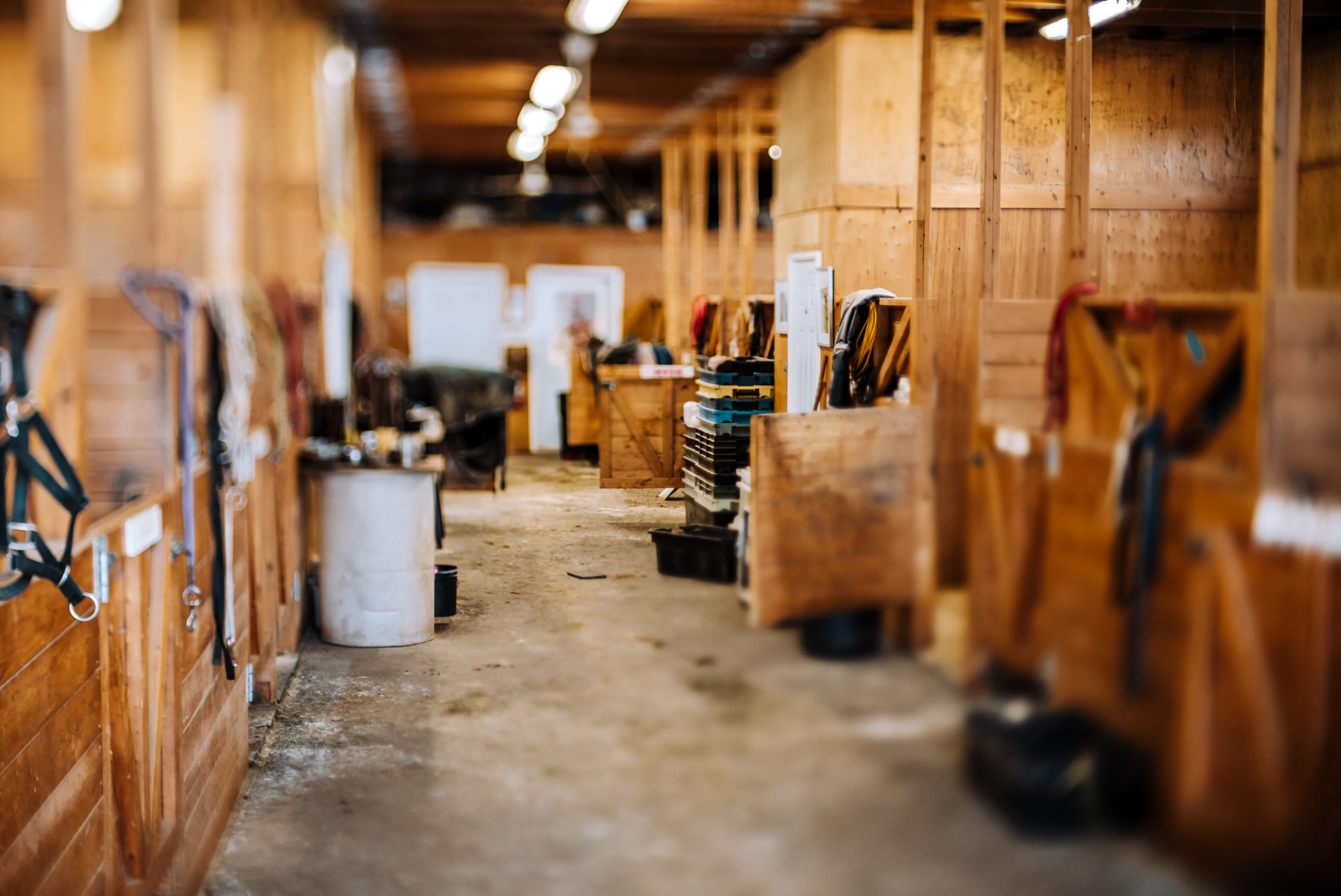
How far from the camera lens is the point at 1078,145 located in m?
1.87

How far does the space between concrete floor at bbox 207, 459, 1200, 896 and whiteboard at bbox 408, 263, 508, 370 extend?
12.9 metres

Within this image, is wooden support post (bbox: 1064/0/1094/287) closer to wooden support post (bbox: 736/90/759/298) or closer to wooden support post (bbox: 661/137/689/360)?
wooden support post (bbox: 661/137/689/360)

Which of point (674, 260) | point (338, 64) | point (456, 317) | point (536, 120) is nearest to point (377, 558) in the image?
point (674, 260)

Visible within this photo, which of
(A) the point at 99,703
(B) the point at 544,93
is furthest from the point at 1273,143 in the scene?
(B) the point at 544,93

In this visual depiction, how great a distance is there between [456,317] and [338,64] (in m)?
11.0

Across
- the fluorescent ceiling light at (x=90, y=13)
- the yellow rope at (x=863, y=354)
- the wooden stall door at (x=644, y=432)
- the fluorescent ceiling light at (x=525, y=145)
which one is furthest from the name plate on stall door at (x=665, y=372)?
the fluorescent ceiling light at (x=525, y=145)

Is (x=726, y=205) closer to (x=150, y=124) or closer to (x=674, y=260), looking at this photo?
(x=150, y=124)

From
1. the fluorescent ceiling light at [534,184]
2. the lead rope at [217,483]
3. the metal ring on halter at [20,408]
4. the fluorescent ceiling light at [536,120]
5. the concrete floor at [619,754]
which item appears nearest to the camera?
the concrete floor at [619,754]

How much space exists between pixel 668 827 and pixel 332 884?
108 centimetres

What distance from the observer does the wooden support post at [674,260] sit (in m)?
2.72

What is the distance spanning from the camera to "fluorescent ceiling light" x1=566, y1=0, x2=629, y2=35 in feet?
17.1

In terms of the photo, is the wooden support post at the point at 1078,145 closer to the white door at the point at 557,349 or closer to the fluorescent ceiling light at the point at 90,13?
the white door at the point at 557,349

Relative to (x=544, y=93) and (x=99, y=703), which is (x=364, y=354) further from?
(x=99, y=703)

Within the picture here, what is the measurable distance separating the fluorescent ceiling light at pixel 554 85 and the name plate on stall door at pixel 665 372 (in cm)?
481
